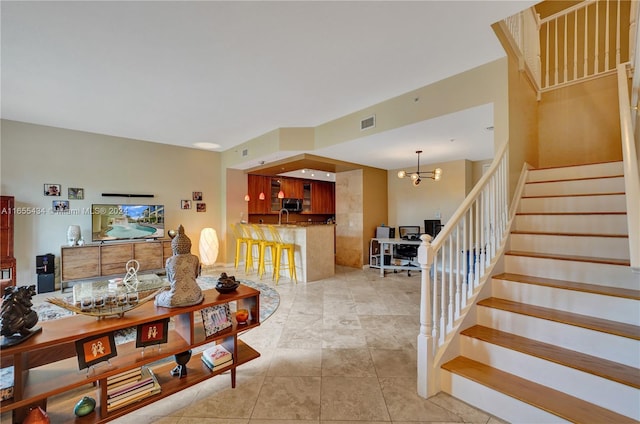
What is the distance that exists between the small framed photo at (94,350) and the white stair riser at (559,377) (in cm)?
230

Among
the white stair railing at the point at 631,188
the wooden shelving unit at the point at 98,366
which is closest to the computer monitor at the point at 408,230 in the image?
the white stair railing at the point at 631,188

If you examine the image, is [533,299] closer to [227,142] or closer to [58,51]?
[58,51]

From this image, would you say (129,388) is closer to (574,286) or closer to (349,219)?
(574,286)

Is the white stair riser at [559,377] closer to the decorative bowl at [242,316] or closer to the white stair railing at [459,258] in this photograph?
the white stair railing at [459,258]

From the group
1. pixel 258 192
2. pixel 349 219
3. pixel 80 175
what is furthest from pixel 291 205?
pixel 80 175

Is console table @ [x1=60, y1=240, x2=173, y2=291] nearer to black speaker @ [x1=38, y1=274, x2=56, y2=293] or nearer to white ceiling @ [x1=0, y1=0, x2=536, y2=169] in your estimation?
black speaker @ [x1=38, y1=274, x2=56, y2=293]

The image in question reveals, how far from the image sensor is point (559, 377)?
159cm

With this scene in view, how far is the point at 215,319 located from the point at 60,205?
188 inches

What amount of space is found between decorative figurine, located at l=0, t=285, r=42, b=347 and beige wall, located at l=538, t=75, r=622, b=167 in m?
5.49

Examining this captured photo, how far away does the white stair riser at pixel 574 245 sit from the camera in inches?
83.9

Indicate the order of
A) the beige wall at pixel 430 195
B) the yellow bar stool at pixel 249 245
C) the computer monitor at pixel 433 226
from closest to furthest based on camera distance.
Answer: the computer monitor at pixel 433 226 → the yellow bar stool at pixel 249 245 → the beige wall at pixel 430 195

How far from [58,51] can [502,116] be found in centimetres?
435

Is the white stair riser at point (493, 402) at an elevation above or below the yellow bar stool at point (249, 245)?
below

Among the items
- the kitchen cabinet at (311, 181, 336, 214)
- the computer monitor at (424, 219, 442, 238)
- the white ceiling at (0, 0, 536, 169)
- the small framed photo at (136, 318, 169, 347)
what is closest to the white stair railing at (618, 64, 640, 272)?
Result: the white ceiling at (0, 0, 536, 169)
